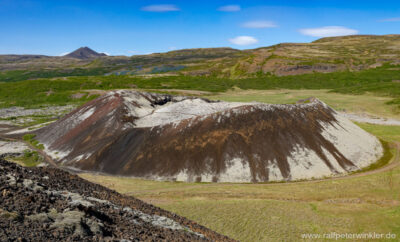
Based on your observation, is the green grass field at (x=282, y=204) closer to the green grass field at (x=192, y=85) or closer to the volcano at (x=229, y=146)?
the volcano at (x=229, y=146)

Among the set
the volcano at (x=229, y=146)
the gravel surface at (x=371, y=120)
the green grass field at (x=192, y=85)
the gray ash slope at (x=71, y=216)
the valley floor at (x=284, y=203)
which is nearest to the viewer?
the gray ash slope at (x=71, y=216)

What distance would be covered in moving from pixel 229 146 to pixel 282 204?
36.5 feet

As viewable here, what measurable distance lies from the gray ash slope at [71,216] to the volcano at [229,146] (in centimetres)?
1609

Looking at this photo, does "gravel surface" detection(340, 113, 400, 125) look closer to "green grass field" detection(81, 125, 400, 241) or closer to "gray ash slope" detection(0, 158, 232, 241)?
"green grass field" detection(81, 125, 400, 241)

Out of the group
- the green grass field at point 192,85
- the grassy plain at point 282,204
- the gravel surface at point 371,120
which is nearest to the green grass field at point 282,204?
the grassy plain at point 282,204

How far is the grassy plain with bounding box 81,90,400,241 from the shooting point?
20.2 metres

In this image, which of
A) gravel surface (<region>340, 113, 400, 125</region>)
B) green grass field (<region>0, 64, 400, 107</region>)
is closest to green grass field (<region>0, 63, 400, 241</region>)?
gravel surface (<region>340, 113, 400, 125</region>)

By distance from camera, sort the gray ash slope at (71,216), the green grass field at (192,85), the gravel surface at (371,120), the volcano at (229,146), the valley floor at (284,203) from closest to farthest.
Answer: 1. the gray ash slope at (71,216)
2. the valley floor at (284,203)
3. the volcano at (229,146)
4. the gravel surface at (371,120)
5. the green grass field at (192,85)

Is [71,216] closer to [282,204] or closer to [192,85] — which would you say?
[282,204]

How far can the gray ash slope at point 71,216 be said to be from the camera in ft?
31.8

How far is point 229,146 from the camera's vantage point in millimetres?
34000

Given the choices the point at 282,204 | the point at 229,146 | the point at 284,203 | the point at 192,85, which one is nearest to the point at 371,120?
the point at 229,146

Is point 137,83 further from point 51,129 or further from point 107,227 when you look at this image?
point 107,227

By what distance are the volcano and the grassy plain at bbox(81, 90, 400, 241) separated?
2302mm
